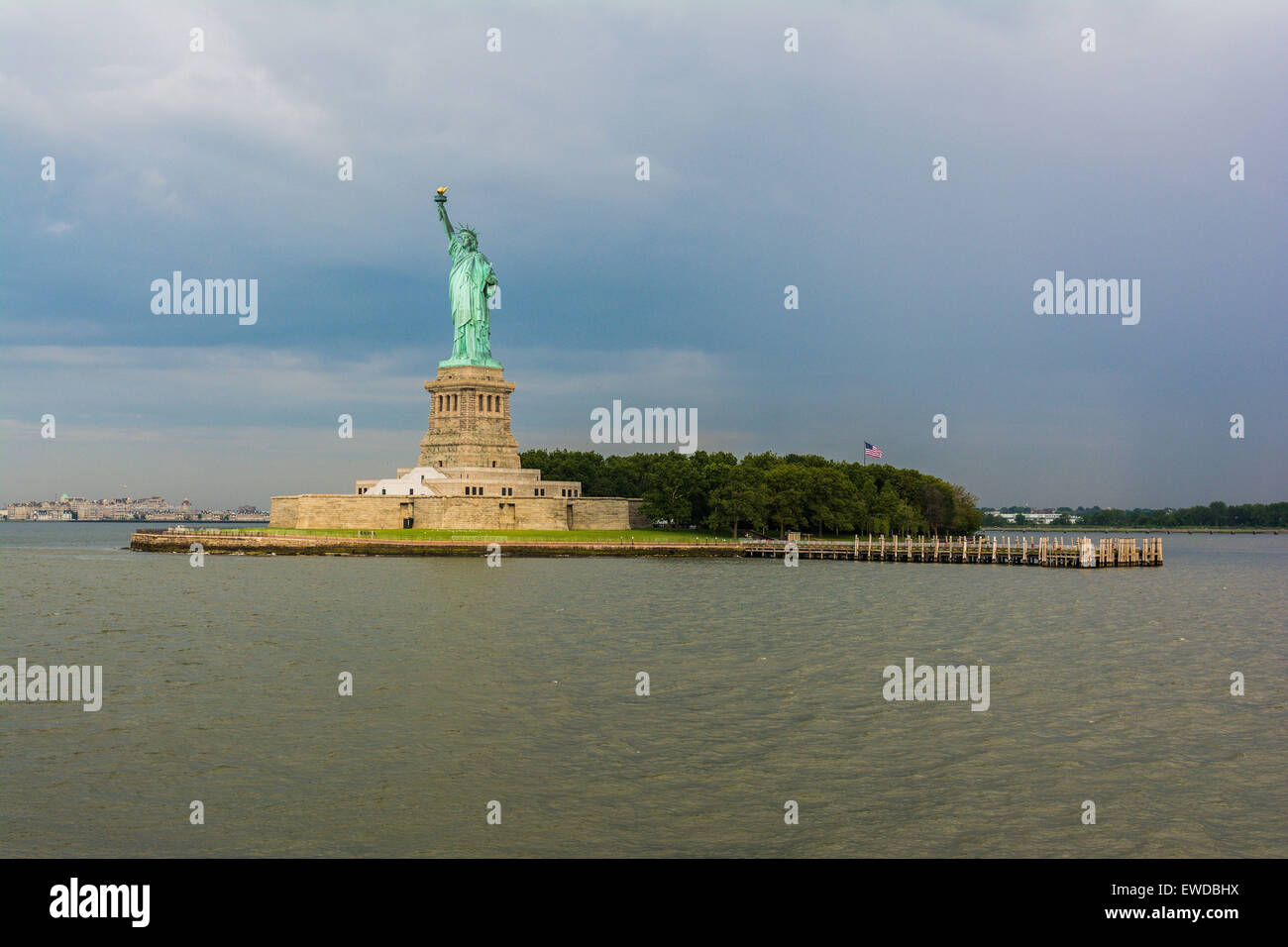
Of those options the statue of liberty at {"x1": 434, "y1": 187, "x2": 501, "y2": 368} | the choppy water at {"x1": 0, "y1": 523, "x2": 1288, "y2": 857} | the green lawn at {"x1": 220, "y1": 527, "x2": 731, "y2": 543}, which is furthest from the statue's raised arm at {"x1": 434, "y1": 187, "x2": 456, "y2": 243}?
the choppy water at {"x1": 0, "y1": 523, "x2": 1288, "y2": 857}

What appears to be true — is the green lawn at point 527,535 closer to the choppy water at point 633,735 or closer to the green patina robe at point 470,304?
the green patina robe at point 470,304

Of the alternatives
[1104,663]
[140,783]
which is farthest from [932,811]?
[1104,663]

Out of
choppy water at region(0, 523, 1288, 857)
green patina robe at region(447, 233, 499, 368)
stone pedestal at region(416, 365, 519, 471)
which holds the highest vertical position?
green patina robe at region(447, 233, 499, 368)

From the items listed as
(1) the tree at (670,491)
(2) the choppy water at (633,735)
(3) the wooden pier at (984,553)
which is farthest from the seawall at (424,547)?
(2) the choppy water at (633,735)

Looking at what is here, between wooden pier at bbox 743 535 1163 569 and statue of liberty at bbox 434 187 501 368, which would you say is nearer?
wooden pier at bbox 743 535 1163 569

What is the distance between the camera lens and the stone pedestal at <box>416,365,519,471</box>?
10019cm

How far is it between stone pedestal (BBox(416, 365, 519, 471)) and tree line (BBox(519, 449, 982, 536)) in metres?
16.8

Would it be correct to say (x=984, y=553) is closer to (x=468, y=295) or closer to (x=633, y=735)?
(x=468, y=295)

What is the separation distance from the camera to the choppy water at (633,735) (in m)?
16.2

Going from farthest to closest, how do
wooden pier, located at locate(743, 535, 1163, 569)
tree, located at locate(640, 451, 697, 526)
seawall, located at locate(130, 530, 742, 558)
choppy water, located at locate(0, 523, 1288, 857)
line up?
tree, located at locate(640, 451, 697, 526) → wooden pier, located at locate(743, 535, 1163, 569) → seawall, located at locate(130, 530, 742, 558) → choppy water, located at locate(0, 523, 1288, 857)

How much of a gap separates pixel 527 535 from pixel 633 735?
230 feet

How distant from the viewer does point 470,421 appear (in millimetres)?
101000

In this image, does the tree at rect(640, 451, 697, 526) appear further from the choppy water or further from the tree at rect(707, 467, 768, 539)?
the choppy water
